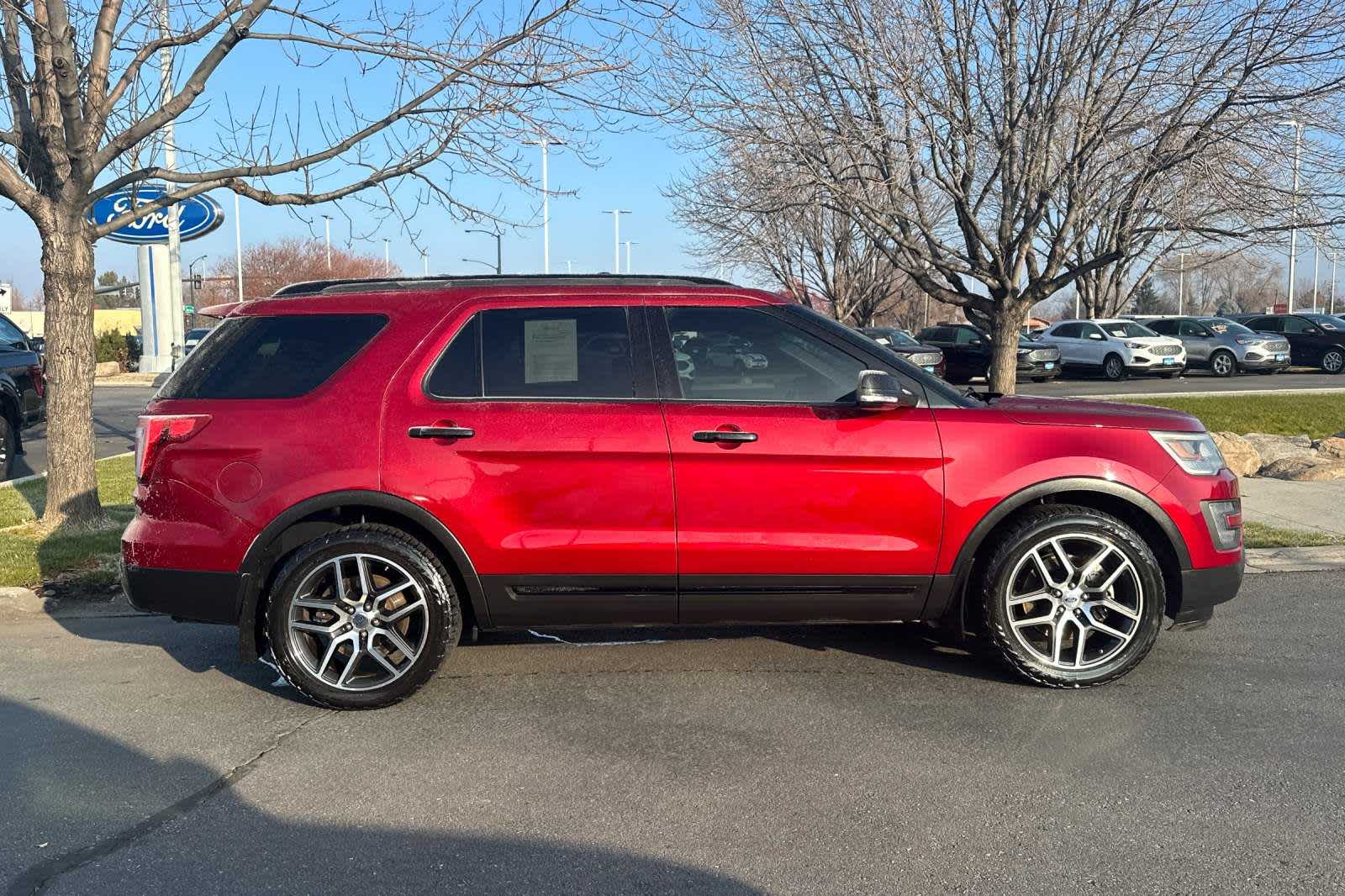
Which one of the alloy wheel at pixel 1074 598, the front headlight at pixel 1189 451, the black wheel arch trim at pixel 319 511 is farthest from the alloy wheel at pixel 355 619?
the front headlight at pixel 1189 451

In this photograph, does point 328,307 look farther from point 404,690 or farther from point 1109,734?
point 1109,734

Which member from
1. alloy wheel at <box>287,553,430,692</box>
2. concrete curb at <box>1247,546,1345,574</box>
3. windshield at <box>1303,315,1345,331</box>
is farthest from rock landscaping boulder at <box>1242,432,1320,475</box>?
windshield at <box>1303,315,1345,331</box>

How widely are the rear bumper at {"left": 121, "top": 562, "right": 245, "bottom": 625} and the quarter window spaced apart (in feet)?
6.92

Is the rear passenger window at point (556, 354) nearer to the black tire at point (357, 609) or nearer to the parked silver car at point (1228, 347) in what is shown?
the black tire at point (357, 609)

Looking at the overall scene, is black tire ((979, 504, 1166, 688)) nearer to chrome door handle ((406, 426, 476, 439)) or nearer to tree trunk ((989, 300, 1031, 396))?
chrome door handle ((406, 426, 476, 439))

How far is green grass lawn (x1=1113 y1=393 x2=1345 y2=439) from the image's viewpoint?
14648 mm

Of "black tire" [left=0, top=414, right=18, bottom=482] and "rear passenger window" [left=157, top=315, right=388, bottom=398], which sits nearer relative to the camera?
"rear passenger window" [left=157, top=315, right=388, bottom=398]

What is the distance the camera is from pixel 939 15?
374 inches

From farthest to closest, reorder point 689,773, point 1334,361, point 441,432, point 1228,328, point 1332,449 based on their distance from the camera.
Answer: point 1228,328
point 1334,361
point 1332,449
point 441,432
point 689,773

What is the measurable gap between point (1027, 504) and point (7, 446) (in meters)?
11.3

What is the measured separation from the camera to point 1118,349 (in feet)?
95.8

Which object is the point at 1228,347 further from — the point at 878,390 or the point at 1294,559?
the point at 878,390

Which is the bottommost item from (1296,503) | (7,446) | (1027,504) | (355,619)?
(1296,503)

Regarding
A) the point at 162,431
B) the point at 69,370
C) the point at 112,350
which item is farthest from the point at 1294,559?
the point at 112,350
